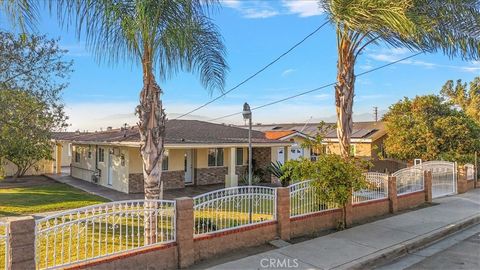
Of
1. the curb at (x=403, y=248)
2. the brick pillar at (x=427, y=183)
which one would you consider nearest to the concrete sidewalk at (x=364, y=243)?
the curb at (x=403, y=248)

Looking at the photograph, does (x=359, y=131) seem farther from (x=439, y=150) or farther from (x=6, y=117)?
(x=6, y=117)

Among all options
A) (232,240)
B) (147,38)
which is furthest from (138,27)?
(232,240)

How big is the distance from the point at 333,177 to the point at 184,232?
13.5 ft

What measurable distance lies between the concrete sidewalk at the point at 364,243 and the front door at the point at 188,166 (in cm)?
1035

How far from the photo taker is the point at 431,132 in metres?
20.9

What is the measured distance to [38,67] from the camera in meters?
11.5

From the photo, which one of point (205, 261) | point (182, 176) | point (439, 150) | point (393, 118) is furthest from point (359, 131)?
point (205, 261)

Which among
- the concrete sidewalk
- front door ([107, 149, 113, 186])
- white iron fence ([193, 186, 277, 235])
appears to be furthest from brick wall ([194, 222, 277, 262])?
front door ([107, 149, 113, 186])

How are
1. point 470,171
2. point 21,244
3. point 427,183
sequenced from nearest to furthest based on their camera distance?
1. point 21,244
2. point 427,183
3. point 470,171

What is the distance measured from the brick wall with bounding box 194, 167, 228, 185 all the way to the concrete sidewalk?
395 inches

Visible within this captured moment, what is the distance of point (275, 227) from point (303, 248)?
31.0 inches

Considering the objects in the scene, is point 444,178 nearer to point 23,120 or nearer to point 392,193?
point 392,193

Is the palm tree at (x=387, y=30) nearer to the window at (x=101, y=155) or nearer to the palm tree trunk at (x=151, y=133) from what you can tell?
the palm tree trunk at (x=151, y=133)

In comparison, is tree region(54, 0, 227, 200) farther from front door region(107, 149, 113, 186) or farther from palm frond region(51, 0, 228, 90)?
front door region(107, 149, 113, 186)
